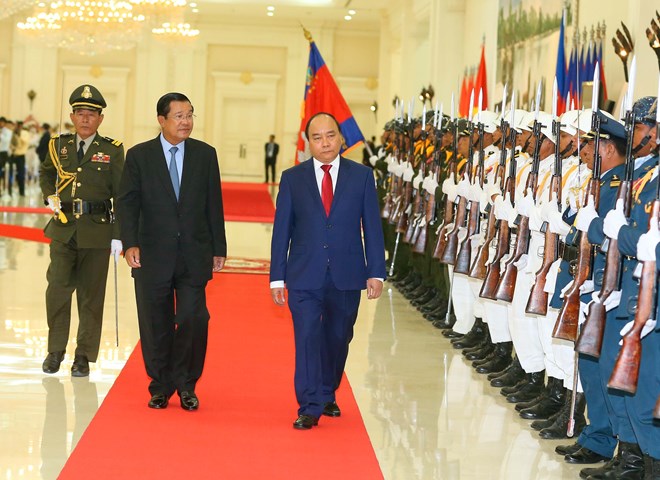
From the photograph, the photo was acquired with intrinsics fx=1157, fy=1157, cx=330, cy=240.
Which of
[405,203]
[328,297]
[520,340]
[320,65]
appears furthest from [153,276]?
[320,65]

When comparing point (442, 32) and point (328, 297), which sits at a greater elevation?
point (442, 32)

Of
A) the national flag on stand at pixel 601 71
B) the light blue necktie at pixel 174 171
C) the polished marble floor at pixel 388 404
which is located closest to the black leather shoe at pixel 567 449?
the polished marble floor at pixel 388 404

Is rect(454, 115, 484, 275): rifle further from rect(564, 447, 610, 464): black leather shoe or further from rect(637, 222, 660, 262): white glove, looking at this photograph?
rect(637, 222, 660, 262): white glove

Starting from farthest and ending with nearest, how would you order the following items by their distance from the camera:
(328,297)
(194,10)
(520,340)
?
1. (194,10)
2. (520,340)
3. (328,297)

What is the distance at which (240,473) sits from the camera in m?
4.92

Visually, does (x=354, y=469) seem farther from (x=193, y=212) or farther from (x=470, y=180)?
(x=470, y=180)

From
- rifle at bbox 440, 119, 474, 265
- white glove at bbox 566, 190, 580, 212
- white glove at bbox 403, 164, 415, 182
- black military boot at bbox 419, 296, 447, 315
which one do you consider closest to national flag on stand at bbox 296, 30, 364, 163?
white glove at bbox 403, 164, 415, 182

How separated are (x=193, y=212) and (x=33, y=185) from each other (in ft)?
79.2

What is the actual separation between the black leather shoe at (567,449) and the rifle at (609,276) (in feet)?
2.87

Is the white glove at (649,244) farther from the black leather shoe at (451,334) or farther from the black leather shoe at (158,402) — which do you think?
the black leather shoe at (451,334)

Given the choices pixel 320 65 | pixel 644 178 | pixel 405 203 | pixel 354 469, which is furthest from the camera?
pixel 320 65

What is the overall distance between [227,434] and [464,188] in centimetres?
322

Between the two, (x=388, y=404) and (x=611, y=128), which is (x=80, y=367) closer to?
(x=388, y=404)

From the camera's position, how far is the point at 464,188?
8.17m
